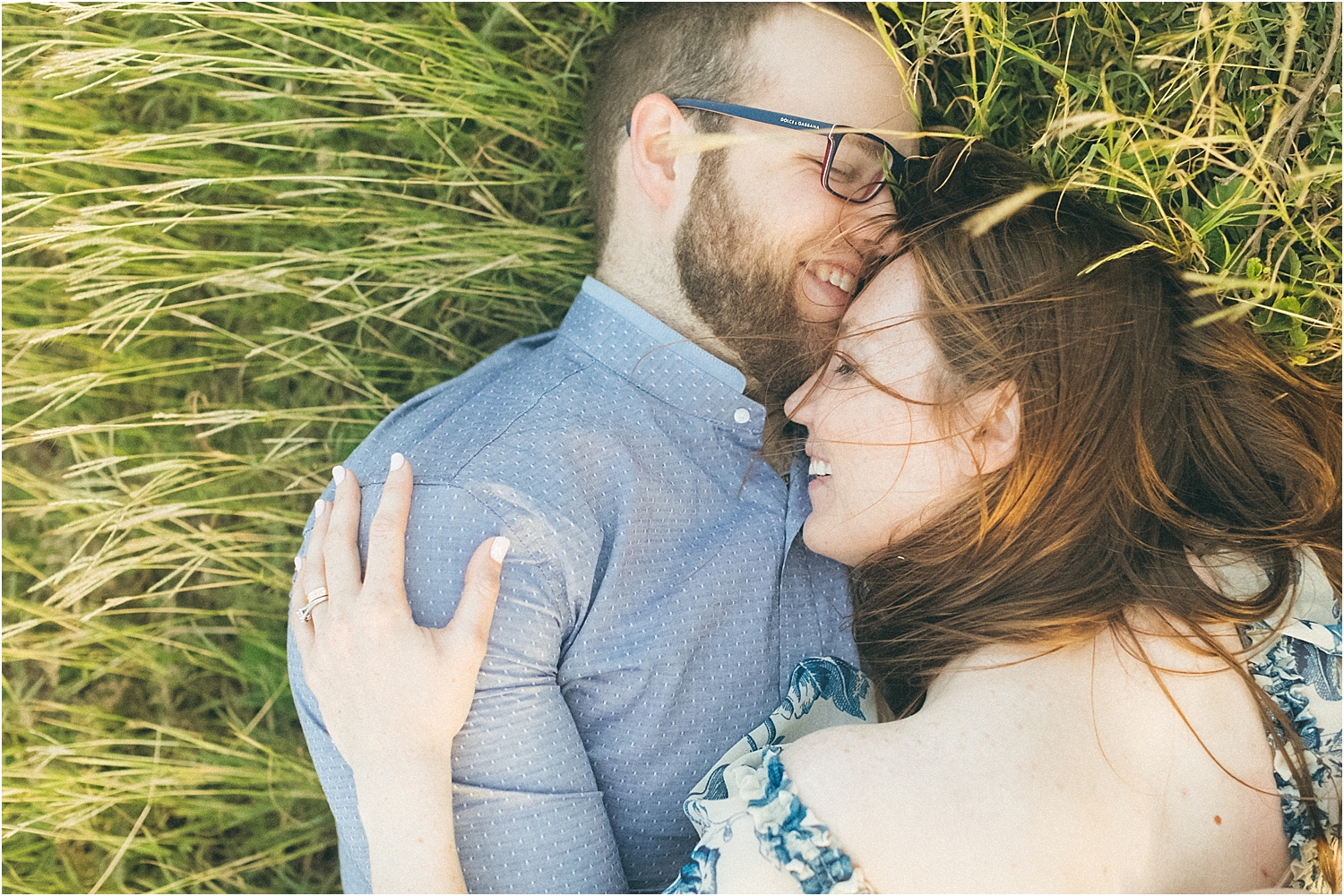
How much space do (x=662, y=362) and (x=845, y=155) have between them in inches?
24.7

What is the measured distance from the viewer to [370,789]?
168cm

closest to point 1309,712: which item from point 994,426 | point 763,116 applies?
point 994,426

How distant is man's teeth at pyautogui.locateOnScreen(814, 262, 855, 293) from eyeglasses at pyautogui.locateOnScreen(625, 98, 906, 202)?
158 mm

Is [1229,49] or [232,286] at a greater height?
[1229,49]

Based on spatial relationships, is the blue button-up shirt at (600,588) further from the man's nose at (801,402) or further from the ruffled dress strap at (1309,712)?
the ruffled dress strap at (1309,712)

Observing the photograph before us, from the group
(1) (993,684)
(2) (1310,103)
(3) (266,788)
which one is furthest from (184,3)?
(2) (1310,103)

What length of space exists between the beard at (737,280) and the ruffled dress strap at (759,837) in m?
0.88

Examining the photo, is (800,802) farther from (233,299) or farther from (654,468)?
(233,299)

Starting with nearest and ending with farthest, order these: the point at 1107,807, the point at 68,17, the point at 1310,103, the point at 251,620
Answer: the point at 1107,807, the point at 1310,103, the point at 68,17, the point at 251,620

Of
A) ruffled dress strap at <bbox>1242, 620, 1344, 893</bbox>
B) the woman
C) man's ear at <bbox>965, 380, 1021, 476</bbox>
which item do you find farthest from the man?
ruffled dress strap at <bbox>1242, 620, 1344, 893</bbox>

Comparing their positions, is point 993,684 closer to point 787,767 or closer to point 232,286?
point 787,767

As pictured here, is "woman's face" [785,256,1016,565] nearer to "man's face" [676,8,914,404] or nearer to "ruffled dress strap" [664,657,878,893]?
"man's face" [676,8,914,404]

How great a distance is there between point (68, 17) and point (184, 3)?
34cm

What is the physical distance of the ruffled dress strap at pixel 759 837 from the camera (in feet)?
4.65
